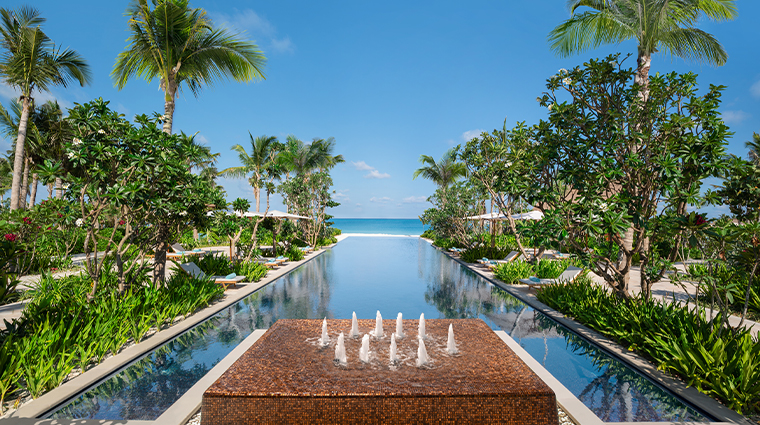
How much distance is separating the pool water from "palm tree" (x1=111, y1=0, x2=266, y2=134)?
17.9 ft

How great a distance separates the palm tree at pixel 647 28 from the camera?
8.66 metres

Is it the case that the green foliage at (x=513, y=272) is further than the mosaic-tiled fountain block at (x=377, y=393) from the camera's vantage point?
Yes

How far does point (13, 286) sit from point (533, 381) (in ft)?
38.1

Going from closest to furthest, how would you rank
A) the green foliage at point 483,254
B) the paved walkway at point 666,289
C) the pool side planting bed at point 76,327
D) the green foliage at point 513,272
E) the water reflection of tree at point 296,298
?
the pool side planting bed at point 76,327, the water reflection of tree at point 296,298, the paved walkway at point 666,289, the green foliage at point 513,272, the green foliage at point 483,254

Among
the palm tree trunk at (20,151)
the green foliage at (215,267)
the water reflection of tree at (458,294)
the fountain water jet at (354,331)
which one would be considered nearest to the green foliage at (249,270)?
the green foliage at (215,267)

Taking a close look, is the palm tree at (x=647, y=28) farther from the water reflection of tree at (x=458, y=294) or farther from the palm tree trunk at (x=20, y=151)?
the palm tree trunk at (x=20, y=151)

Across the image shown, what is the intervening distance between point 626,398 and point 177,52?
1204 centimetres

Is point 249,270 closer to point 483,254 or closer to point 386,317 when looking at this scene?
point 386,317

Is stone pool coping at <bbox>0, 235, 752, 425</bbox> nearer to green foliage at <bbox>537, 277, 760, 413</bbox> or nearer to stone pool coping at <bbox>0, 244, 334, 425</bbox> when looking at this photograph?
stone pool coping at <bbox>0, 244, 334, 425</bbox>

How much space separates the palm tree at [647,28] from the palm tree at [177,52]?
10.4 meters

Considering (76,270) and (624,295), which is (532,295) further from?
(76,270)

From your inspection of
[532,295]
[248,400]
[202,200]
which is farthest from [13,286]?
[532,295]

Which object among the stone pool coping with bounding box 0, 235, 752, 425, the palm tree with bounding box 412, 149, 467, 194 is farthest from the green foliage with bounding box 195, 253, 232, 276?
the palm tree with bounding box 412, 149, 467, 194

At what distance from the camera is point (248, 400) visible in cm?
336
